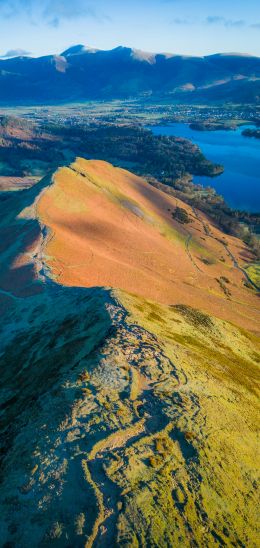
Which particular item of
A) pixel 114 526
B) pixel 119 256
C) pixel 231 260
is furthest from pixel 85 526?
pixel 231 260

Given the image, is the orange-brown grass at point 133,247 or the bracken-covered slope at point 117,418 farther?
the orange-brown grass at point 133,247

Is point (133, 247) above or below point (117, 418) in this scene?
below

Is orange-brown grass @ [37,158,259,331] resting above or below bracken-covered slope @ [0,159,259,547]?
below

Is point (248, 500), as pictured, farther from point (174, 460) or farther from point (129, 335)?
point (129, 335)

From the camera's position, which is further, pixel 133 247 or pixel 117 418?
pixel 133 247
